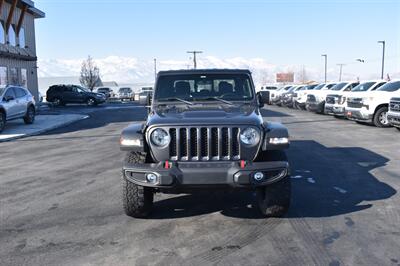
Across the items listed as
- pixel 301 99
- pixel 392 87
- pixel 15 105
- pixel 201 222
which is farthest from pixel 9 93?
pixel 301 99

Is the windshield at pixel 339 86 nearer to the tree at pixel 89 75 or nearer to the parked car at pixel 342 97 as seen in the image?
the parked car at pixel 342 97

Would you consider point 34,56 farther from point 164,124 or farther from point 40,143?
point 164,124

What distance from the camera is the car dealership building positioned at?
91.6ft

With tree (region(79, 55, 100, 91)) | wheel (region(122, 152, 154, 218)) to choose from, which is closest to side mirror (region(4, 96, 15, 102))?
wheel (region(122, 152, 154, 218))

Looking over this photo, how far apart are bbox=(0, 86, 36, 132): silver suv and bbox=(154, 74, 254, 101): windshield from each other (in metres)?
11.3

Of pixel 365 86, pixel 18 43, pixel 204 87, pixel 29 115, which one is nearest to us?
pixel 204 87

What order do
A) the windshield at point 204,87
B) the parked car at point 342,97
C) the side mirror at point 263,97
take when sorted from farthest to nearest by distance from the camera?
the parked car at point 342,97 → the side mirror at point 263,97 → the windshield at point 204,87

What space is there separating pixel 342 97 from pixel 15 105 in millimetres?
12897

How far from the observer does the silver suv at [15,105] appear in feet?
55.0

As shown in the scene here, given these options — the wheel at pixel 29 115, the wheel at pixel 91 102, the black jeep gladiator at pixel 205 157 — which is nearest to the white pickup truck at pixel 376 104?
the black jeep gladiator at pixel 205 157

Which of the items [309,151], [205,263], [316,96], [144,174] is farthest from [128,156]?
[316,96]

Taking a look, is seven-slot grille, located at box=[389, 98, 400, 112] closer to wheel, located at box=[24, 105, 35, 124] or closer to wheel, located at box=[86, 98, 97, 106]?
wheel, located at box=[24, 105, 35, 124]

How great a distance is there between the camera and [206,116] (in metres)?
5.54

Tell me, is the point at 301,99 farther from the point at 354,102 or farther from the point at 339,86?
the point at 354,102
